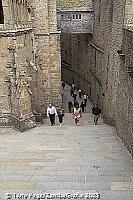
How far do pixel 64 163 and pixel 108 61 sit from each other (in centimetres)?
948

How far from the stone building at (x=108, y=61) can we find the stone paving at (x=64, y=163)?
109cm

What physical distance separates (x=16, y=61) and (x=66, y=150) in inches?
202

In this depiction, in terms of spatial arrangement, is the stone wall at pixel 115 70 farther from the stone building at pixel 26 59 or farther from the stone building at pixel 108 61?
the stone building at pixel 26 59

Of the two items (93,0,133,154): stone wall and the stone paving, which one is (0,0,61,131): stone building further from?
(93,0,133,154): stone wall

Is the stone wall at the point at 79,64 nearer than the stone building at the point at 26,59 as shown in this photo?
No

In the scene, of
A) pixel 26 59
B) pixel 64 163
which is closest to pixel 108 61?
pixel 26 59

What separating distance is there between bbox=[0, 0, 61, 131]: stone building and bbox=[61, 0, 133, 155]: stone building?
136 inches

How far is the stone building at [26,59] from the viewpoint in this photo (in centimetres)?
1575

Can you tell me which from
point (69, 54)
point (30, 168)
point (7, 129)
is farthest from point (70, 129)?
point (69, 54)

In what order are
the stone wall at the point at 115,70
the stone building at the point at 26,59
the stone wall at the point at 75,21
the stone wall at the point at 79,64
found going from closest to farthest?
the stone wall at the point at 115,70 → the stone building at the point at 26,59 → the stone wall at the point at 75,21 → the stone wall at the point at 79,64

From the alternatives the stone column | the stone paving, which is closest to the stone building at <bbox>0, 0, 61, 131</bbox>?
the stone column

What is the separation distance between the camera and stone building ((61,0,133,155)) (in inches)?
536

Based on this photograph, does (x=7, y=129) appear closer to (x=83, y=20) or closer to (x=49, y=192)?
(x=49, y=192)

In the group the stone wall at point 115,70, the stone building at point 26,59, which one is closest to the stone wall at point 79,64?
the stone wall at point 115,70
